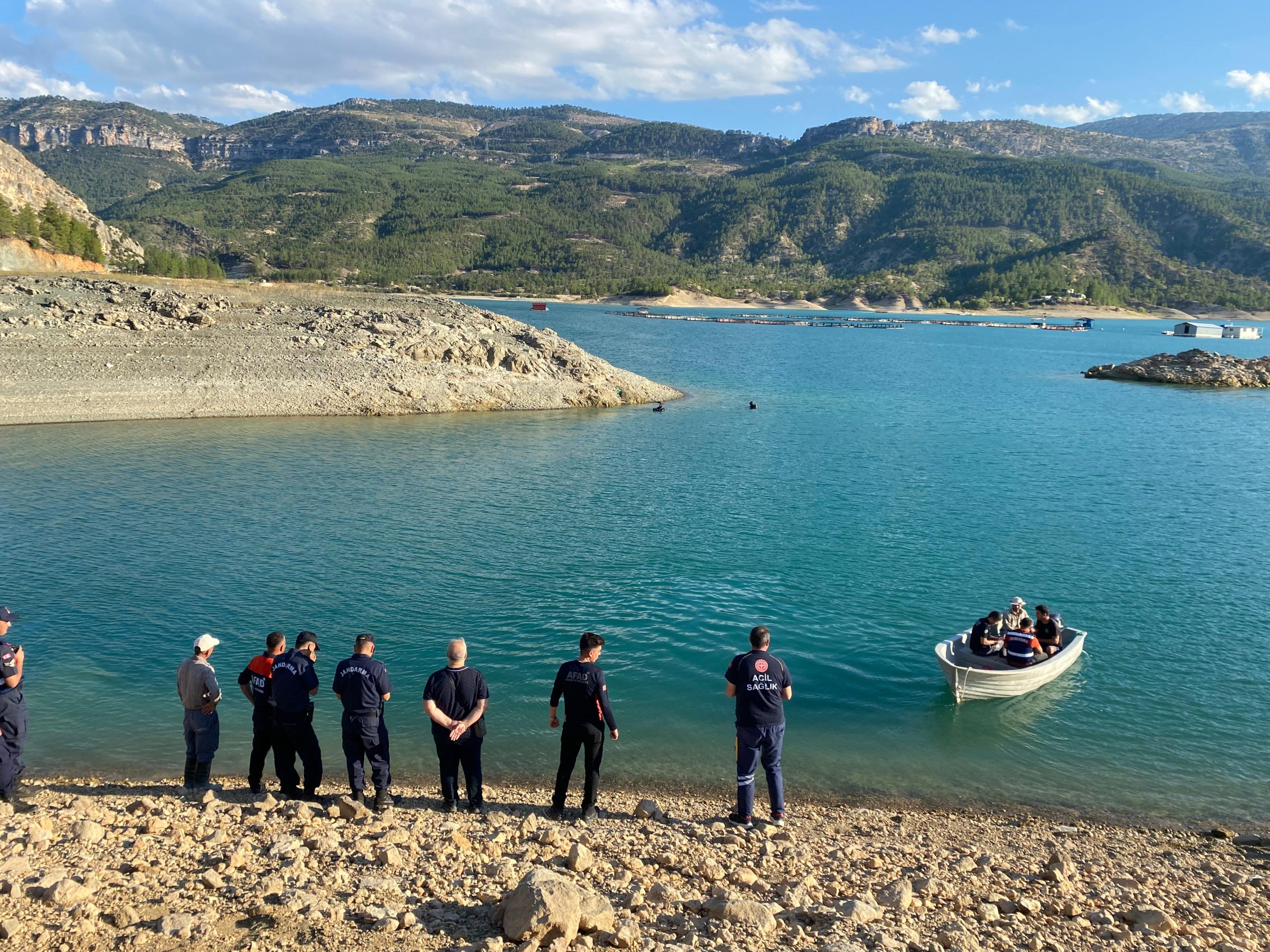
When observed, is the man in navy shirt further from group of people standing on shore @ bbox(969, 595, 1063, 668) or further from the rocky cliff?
the rocky cliff

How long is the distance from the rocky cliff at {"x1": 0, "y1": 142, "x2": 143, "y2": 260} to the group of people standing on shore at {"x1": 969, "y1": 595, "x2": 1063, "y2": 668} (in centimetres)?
7514

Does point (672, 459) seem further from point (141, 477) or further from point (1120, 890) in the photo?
point (1120, 890)

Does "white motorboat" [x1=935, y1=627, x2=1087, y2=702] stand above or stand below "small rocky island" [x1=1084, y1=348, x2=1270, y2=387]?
below

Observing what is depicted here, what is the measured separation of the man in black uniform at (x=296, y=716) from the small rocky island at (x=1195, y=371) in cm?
8163

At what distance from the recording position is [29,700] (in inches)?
507

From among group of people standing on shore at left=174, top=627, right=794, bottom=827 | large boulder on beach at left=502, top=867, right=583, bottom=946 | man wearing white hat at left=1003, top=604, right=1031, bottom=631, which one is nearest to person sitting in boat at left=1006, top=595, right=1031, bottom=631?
man wearing white hat at left=1003, top=604, right=1031, bottom=631

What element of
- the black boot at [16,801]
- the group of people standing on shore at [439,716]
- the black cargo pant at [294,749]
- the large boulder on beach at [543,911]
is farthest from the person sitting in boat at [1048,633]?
the black boot at [16,801]

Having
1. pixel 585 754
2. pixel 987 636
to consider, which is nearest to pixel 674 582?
pixel 987 636

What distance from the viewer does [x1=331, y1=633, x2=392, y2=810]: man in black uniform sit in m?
8.89

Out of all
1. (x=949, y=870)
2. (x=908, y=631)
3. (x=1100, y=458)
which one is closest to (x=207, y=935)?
(x=949, y=870)

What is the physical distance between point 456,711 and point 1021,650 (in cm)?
972

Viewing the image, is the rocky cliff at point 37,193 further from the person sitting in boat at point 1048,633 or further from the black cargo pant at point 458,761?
the person sitting in boat at point 1048,633

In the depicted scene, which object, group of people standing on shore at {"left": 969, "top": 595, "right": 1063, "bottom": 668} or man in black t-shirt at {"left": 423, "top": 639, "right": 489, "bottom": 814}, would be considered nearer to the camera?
man in black t-shirt at {"left": 423, "top": 639, "right": 489, "bottom": 814}

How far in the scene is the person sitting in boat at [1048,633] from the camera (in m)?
14.7
